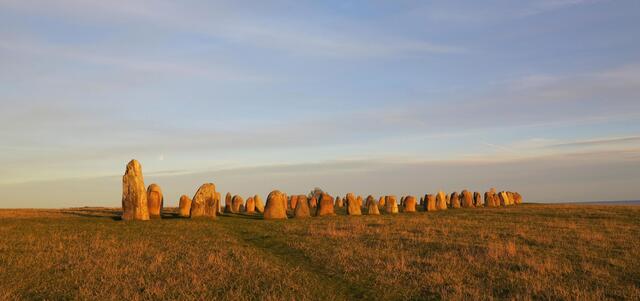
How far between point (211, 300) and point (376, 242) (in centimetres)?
1050

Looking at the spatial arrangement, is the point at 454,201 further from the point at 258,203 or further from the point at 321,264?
the point at 321,264

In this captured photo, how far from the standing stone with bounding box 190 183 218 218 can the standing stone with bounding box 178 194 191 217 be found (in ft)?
10.00

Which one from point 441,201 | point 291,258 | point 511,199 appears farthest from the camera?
point 511,199

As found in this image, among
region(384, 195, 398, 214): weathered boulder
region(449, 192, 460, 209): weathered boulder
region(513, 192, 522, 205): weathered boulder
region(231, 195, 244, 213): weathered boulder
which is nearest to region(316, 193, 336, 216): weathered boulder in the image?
region(384, 195, 398, 214): weathered boulder

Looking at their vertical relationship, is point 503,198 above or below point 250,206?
above

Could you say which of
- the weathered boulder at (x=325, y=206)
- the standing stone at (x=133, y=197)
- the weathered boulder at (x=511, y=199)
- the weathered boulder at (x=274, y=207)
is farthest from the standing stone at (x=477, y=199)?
the standing stone at (x=133, y=197)

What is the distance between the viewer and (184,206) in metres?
38.0

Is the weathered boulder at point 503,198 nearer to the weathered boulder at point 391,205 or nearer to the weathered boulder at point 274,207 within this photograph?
the weathered boulder at point 391,205

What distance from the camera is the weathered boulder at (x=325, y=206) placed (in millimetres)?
39094

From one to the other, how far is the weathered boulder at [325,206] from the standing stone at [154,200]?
11.8m

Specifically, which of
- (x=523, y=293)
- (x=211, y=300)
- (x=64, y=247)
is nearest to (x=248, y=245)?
(x=64, y=247)

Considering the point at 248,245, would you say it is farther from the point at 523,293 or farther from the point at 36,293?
the point at 523,293

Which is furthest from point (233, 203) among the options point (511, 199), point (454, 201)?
point (511, 199)

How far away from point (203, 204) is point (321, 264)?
20746 millimetres
